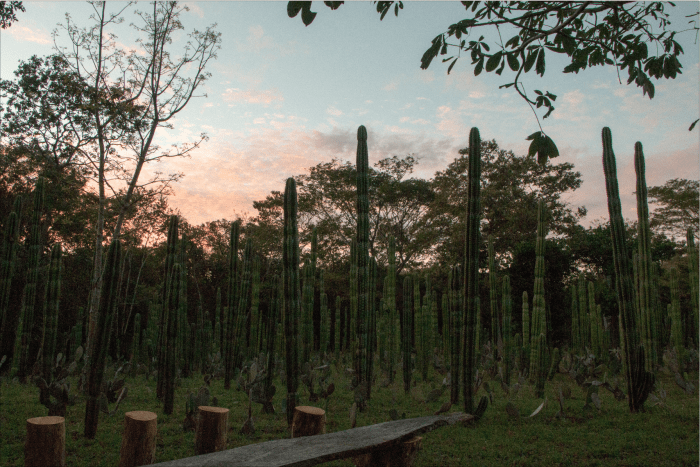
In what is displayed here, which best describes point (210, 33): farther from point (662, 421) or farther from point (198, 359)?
point (662, 421)

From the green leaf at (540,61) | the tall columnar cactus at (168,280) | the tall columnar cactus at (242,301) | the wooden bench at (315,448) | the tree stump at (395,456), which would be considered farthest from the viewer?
the tall columnar cactus at (242,301)

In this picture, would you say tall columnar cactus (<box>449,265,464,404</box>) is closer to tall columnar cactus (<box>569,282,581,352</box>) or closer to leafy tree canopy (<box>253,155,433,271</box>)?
tall columnar cactus (<box>569,282,581,352</box>)

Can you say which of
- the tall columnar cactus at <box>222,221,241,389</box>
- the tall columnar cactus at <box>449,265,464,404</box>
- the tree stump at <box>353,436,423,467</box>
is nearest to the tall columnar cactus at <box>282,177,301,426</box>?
the tree stump at <box>353,436,423,467</box>

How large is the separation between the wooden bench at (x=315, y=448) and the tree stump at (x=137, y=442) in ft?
1.39

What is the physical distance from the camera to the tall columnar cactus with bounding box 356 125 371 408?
387 centimetres

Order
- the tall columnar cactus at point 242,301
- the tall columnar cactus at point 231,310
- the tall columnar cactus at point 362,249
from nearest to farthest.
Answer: the tall columnar cactus at point 362,249, the tall columnar cactus at point 231,310, the tall columnar cactus at point 242,301

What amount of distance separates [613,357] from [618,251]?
3.32 m

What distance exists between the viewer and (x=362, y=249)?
386 centimetres

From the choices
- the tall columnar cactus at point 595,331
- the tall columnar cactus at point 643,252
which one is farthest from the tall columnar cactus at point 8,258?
the tall columnar cactus at point 595,331

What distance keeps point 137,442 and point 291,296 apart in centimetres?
148

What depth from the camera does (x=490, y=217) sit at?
13.9 metres

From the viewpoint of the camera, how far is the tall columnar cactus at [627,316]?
12.2 feet

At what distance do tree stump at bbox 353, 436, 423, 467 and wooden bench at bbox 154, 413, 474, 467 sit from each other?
2 centimetres

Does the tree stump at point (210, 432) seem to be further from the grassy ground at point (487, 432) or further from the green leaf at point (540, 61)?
the green leaf at point (540, 61)
